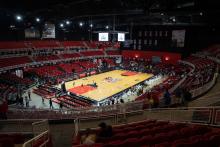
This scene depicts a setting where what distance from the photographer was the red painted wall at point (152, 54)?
35406 mm

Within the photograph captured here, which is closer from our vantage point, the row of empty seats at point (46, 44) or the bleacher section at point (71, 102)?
the bleacher section at point (71, 102)

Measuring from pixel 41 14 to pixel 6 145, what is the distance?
18459 mm

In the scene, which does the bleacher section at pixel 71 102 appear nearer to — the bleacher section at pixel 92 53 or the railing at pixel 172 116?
the railing at pixel 172 116

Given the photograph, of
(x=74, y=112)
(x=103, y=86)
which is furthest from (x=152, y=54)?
(x=74, y=112)

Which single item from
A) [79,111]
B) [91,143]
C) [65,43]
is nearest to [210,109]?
[91,143]

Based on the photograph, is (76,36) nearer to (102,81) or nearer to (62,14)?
(102,81)

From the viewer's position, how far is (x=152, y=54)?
38531 millimetres

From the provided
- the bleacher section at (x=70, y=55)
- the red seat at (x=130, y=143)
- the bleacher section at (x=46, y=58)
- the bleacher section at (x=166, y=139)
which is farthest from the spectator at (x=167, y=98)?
the bleacher section at (x=70, y=55)

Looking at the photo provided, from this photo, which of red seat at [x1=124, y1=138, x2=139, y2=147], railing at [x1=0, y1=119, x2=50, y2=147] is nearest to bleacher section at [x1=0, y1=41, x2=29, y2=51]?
railing at [x1=0, y1=119, x2=50, y2=147]

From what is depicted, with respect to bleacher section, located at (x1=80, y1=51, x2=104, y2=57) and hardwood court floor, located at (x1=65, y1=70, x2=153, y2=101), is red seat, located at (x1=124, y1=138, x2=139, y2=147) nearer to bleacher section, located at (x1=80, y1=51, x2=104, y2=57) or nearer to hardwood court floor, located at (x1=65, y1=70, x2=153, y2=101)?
hardwood court floor, located at (x1=65, y1=70, x2=153, y2=101)

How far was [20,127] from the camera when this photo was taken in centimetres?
790

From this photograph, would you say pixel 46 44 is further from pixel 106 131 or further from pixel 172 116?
pixel 106 131

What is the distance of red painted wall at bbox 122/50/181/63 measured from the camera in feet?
116

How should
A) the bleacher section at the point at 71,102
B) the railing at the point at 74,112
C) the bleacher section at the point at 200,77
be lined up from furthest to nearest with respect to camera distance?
the bleacher section at the point at 71,102
the bleacher section at the point at 200,77
the railing at the point at 74,112
